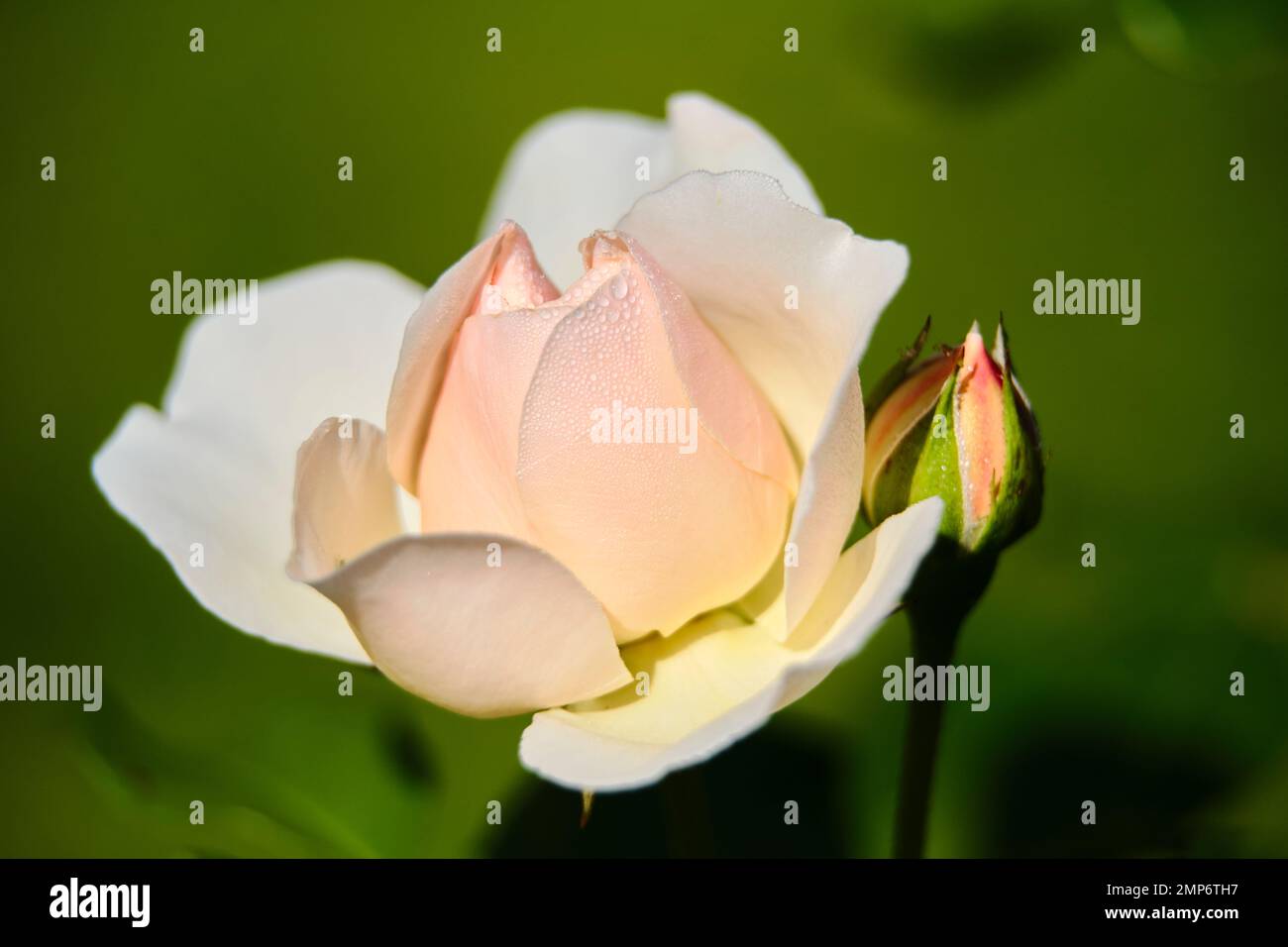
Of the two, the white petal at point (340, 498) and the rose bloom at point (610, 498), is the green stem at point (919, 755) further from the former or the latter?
the white petal at point (340, 498)

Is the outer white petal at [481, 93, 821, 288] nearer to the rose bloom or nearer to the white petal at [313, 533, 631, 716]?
the rose bloom

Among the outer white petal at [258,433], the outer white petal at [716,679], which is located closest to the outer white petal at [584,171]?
the outer white petal at [258,433]

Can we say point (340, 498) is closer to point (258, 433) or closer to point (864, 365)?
point (258, 433)

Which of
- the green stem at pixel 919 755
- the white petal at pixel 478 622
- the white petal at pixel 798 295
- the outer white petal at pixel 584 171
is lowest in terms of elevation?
the green stem at pixel 919 755

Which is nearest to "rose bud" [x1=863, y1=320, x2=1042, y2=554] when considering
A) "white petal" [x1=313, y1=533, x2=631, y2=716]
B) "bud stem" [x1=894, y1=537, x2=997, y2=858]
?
"bud stem" [x1=894, y1=537, x2=997, y2=858]

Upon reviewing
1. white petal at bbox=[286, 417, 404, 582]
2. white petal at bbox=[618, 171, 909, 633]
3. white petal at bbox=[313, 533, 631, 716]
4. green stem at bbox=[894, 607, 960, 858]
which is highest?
white petal at bbox=[618, 171, 909, 633]

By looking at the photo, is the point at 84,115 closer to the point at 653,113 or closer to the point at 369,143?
the point at 369,143
